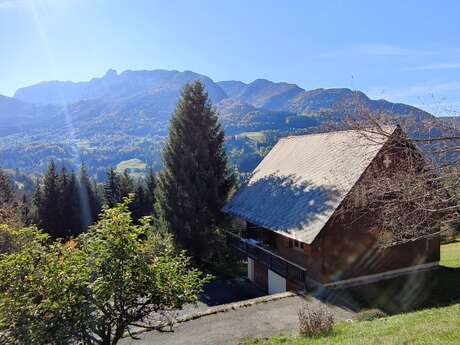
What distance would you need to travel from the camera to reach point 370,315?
39.6 feet

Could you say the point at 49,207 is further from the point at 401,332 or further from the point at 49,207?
the point at 401,332

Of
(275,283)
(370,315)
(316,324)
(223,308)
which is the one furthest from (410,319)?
(275,283)

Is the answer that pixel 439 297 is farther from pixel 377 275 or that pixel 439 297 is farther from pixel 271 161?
pixel 271 161

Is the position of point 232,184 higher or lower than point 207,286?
higher

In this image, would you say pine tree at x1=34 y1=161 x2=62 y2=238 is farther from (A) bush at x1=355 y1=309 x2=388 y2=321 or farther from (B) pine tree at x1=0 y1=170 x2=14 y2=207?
(A) bush at x1=355 y1=309 x2=388 y2=321

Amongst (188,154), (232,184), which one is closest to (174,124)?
(188,154)

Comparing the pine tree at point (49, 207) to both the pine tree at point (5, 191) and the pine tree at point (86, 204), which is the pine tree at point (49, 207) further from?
the pine tree at point (5, 191)

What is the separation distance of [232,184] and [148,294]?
20.7m

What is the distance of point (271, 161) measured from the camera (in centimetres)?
2556

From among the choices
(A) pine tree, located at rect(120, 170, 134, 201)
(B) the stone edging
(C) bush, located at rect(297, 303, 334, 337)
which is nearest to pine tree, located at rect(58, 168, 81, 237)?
(A) pine tree, located at rect(120, 170, 134, 201)

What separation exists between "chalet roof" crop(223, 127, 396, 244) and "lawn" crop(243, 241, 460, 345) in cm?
377

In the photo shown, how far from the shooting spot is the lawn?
26.7ft

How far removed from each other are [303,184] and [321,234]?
4.12 meters

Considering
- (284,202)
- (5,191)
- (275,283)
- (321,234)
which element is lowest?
(275,283)
